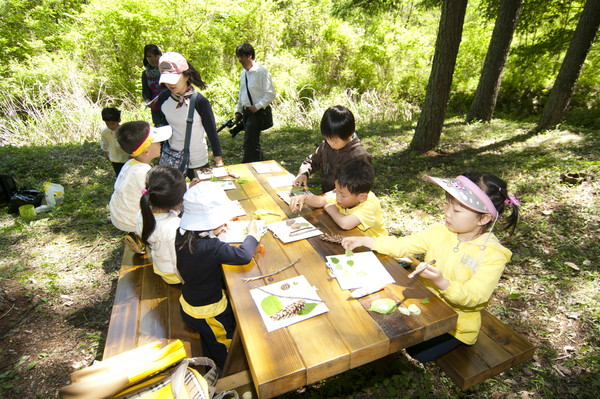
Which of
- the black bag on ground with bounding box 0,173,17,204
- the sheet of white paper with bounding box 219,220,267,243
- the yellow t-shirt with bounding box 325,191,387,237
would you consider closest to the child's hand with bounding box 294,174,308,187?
the yellow t-shirt with bounding box 325,191,387,237

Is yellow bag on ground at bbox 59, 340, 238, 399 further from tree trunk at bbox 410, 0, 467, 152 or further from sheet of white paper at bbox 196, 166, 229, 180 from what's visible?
tree trunk at bbox 410, 0, 467, 152

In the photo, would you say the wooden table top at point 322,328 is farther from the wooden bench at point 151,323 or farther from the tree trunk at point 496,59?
the tree trunk at point 496,59

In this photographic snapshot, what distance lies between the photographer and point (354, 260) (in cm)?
214

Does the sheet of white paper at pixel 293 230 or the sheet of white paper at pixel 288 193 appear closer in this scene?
the sheet of white paper at pixel 293 230

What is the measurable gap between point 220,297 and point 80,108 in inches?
347

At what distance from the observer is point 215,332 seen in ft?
7.55

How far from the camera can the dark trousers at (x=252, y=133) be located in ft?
18.1

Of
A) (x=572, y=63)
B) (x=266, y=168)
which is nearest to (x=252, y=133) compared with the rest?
(x=266, y=168)

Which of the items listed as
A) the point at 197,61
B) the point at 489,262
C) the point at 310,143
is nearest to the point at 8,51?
the point at 197,61

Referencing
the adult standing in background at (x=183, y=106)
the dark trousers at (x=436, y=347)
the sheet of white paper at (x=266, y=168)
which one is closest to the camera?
the dark trousers at (x=436, y=347)

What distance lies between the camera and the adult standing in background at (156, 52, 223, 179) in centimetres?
331

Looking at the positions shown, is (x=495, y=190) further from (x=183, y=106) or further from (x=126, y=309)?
(x=183, y=106)

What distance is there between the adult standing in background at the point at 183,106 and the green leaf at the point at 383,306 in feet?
8.76

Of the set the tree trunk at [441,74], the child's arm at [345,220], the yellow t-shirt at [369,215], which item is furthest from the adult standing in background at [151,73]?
the tree trunk at [441,74]
